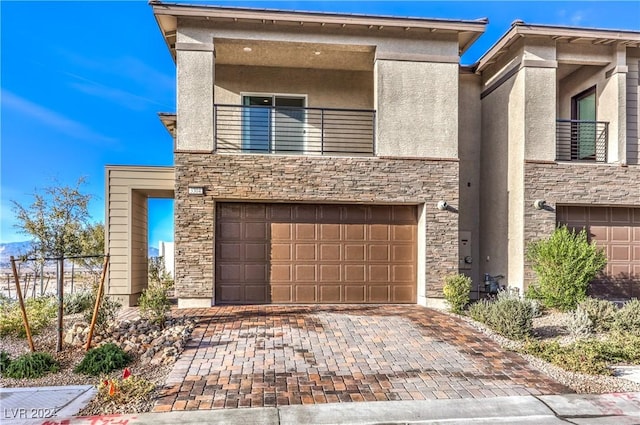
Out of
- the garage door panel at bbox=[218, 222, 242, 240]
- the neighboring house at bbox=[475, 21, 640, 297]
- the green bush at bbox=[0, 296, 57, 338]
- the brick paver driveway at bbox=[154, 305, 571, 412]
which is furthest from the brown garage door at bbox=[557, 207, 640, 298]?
the green bush at bbox=[0, 296, 57, 338]

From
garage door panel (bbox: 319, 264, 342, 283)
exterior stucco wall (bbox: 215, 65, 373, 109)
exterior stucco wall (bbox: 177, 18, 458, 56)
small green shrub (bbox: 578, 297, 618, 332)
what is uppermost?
exterior stucco wall (bbox: 177, 18, 458, 56)

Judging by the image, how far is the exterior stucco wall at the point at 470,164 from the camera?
11.6 meters

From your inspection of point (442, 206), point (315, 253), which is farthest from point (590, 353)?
point (315, 253)

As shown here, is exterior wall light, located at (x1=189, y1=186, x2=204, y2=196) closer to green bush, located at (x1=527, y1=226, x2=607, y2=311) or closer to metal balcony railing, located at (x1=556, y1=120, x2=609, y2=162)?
green bush, located at (x1=527, y1=226, x2=607, y2=311)

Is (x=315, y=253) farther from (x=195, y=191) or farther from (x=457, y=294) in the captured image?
(x=457, y=294)

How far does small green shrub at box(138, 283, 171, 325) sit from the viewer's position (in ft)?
23.6

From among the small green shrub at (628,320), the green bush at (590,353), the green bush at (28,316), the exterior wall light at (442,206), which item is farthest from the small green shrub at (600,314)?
the green bush at (28,316)

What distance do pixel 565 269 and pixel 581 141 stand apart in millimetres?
4515

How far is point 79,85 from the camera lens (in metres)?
19.8

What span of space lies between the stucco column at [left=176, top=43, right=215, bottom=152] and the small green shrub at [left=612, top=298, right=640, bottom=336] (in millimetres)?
9385

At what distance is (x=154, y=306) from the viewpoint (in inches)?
285

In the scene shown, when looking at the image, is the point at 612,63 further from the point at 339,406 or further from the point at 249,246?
the point at 339,406

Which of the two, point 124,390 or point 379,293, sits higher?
point 379,293

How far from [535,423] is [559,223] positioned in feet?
24.4
